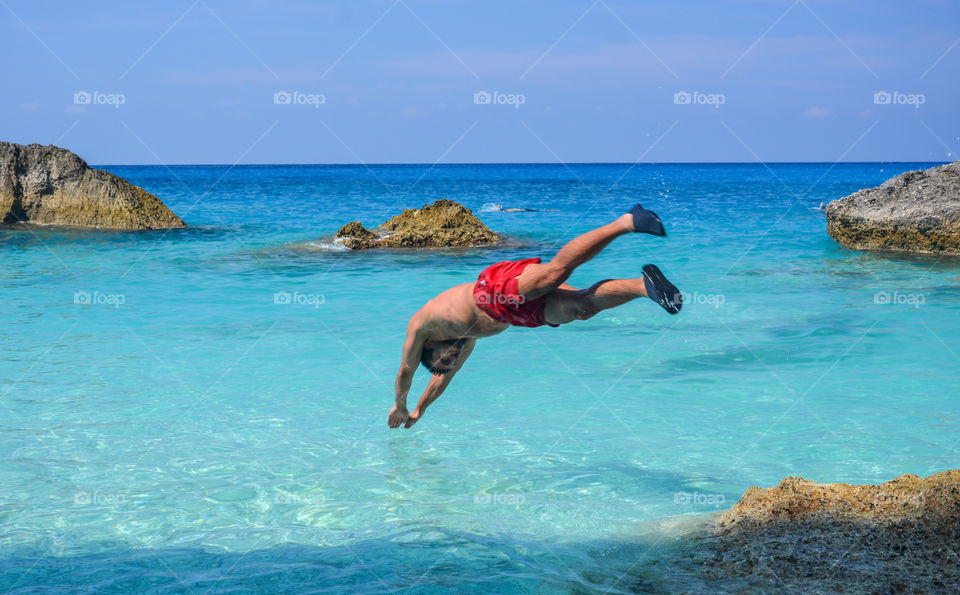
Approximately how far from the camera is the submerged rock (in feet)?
14.5

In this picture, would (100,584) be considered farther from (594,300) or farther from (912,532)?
(912,532)

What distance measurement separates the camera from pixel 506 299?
5.96m

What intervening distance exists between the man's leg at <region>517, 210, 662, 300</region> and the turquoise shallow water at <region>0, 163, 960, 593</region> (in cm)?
191

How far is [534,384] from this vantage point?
1032cm

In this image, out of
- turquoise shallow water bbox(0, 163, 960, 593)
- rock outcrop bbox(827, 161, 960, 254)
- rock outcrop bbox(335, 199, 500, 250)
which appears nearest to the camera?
turquoise shallow water bbox(0, 163, 960, 593)

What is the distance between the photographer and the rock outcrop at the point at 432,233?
23312 millimetres

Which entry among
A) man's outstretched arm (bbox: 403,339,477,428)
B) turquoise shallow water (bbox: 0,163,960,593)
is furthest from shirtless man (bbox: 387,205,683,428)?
turquoise shallow water (bbox: 0,163,960,593)

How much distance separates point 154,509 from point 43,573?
1.22m

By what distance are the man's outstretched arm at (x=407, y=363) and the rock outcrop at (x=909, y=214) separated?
18.6 meters

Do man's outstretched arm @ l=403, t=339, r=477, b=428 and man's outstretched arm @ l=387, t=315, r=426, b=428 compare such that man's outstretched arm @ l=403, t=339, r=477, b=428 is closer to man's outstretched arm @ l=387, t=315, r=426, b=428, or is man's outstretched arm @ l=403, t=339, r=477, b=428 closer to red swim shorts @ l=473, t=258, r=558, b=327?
man's outstretched arm @ l=387, t=315, r=426, b=428

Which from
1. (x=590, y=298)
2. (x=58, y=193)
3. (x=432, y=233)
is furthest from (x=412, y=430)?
(x=58, y=193)

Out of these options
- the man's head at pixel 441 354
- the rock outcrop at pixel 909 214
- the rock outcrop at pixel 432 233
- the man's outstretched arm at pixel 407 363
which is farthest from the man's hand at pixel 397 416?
the rock outcrop at pixel 909 214

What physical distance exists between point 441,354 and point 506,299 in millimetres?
1008

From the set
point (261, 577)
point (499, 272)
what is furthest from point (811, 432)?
point (261, 577)
